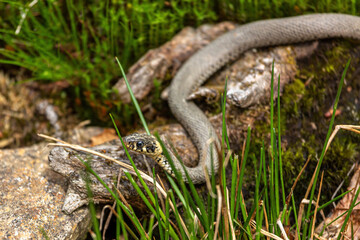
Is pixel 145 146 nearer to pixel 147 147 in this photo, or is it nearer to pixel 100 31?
pixel 147 147

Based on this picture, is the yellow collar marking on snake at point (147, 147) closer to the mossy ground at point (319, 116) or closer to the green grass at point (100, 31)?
the mossy ground at point (319, 116)

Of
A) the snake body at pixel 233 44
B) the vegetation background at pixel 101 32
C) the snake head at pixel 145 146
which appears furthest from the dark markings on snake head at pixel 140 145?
the vegetation background at pixel 101 32

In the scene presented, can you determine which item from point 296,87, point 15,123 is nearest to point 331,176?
point 296,87

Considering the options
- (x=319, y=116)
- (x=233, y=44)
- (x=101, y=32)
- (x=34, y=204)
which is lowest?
(x=34, y=204)

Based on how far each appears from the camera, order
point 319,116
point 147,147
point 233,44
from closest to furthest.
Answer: point 147,147
point 319,116
point 233,44

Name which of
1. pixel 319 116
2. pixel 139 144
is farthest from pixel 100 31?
pixel 319 116

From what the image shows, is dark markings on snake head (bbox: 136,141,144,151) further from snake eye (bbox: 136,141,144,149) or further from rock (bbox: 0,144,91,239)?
rock (bbox: 0,144,91,239)
